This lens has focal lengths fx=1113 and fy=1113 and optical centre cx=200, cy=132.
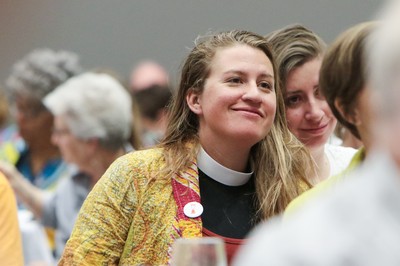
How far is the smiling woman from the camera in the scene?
3.23 metres

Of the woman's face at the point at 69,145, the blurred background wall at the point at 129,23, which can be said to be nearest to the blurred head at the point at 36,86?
the woman's face at the point at 69,145

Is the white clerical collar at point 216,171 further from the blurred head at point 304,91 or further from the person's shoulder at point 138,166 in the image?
the blurred head at point 304,91

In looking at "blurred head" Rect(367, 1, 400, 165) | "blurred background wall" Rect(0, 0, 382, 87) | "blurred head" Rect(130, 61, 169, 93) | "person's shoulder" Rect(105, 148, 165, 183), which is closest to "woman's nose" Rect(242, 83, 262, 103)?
"person's shoulder" Rect(105, 148, 165, 183)

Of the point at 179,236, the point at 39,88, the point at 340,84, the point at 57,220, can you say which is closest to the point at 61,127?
the point at 57,220

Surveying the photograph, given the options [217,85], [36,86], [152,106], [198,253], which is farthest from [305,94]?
[152,106]

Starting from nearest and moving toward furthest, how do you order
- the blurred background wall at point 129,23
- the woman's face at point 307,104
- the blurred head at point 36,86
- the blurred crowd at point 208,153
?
the blurred crowd at point 208,153
the woman's face at point 307,104
the blurred head at point 36,86
the blurred background wall at point 129,23

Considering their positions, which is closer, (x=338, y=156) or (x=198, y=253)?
(x=198, y=253)

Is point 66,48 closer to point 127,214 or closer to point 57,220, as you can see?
point 57,220

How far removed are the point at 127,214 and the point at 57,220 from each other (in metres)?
1.57

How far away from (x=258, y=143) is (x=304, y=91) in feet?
1.26

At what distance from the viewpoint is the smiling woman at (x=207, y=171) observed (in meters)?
3.23

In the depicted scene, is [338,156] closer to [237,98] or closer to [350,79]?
[237,98]

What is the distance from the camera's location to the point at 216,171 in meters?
3.40

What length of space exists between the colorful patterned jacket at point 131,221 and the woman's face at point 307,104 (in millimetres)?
686
